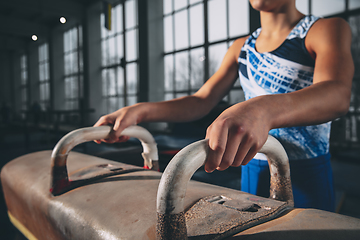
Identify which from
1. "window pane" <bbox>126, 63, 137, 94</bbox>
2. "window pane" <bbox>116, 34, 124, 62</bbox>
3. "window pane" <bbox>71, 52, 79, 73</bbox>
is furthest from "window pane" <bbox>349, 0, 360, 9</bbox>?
"window pane" <bbox>71, 52, 79, 73</bbox>

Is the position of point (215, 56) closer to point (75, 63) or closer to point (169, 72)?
point (169, 72)

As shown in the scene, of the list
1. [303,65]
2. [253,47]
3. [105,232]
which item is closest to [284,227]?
[105,232]

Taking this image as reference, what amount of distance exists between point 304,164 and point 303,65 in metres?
0.30

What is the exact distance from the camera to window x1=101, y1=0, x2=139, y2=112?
8.75 m

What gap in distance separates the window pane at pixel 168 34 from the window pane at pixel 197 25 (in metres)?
1.01

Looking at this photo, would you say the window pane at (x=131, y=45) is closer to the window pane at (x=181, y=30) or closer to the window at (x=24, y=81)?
the window pane at (x=181, y=30)

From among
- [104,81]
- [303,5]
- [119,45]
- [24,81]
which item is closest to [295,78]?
[303,5]

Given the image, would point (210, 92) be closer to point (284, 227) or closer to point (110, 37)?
point (284, 227)

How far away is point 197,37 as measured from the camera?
696 cm

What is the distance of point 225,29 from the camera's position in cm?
628

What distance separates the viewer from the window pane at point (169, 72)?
7.93m

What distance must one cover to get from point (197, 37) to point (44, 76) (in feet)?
33.0

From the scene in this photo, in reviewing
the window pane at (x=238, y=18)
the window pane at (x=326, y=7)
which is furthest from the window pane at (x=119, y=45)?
the window pane at (x=326, y=7)

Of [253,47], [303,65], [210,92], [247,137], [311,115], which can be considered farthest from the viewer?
[210,92]
